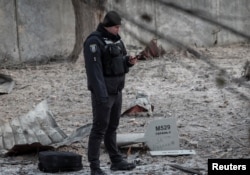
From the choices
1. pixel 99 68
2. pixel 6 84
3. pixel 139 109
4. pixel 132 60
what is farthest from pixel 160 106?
pixel 99 68

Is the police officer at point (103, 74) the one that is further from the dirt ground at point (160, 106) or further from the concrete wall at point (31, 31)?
the concrete wall at point (31, 31)

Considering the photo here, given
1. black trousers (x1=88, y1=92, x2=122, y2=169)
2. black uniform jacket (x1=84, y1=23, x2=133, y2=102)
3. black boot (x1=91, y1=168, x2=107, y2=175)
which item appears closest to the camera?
black uniform jacket (x1=84, y1=23, x2=133, y2=102)

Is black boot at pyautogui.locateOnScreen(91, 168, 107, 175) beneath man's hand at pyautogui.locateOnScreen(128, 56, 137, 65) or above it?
beneath

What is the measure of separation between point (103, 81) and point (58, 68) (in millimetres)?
7871

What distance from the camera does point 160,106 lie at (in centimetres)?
920

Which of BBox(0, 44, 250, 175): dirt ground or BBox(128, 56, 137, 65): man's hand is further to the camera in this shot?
BBox(0, 44, 250, 175): dirt ground

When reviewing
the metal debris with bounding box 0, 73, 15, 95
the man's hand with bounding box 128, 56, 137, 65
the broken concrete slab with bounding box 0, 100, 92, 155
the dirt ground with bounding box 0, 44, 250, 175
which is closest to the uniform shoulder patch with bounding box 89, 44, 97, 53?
the man's hand with bounding box 128, 56, 137, 65

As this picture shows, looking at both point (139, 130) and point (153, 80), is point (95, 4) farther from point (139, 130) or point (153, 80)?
point (153, 80)

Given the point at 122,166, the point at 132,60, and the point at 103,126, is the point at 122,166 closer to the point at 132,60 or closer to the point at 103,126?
the point at 103,126

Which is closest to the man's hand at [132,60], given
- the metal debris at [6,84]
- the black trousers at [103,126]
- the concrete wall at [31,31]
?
the black trousers at [103,126]

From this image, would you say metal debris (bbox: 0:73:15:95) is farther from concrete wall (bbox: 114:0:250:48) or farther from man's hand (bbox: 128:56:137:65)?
concrete wall (bbox: 114:0:250:48)

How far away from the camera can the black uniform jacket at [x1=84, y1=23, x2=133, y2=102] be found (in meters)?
5.16

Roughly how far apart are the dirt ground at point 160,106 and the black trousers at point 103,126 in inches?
12.5

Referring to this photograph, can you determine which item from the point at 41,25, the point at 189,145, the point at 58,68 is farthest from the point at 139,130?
the point at 41,25
